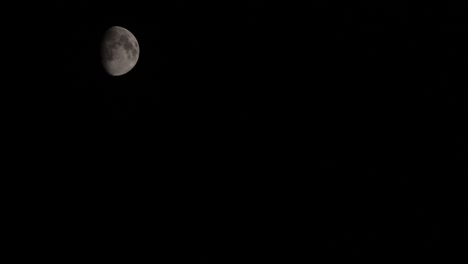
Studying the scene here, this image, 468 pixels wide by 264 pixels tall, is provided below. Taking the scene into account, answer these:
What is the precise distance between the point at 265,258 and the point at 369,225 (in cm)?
142

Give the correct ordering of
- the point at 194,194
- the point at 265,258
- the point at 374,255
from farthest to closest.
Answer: the point at 194,194
the point at 265,258
the point at 374,255

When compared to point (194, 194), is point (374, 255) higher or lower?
lower

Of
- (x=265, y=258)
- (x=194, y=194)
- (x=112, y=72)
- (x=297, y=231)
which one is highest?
(x=112, y=72)

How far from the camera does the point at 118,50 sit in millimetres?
4355

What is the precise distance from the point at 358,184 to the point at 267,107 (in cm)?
168

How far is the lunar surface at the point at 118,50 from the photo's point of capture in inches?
169

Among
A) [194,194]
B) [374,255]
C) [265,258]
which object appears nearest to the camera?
[374,255]

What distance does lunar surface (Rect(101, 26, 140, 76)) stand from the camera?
428cm

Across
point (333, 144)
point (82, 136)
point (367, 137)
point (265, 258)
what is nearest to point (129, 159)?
point (82, 136)

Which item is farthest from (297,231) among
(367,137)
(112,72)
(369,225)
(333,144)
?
(112,72)

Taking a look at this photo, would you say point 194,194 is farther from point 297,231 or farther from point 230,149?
point 297,231

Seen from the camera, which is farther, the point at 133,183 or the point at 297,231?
the point at 133,183

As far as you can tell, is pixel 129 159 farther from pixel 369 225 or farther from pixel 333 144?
pixel 369 225

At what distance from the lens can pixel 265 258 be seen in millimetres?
4609
